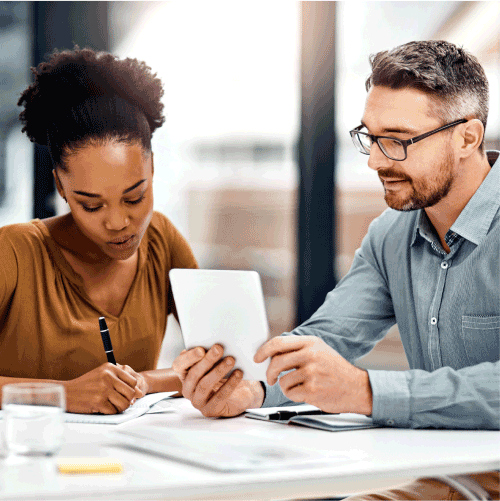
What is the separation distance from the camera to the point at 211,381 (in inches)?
59.1

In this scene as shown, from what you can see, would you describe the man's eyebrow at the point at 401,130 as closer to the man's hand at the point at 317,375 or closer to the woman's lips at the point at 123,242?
the man's hand at the point at 317,375

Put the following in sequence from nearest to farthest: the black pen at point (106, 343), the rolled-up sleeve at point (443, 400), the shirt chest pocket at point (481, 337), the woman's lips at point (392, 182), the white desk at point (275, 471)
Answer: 1. the white desk at point (275, 471)
2. the rolled-up sleeve at point (443, 400)
3. the shirt chest pocket at point (481, 337)
4. the black pen at point (106, 343)
5. the woman's lips at point (392, 182)

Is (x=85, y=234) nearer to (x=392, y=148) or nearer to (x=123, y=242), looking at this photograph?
(x=123, y=242)

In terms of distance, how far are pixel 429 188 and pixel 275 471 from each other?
1042 mm

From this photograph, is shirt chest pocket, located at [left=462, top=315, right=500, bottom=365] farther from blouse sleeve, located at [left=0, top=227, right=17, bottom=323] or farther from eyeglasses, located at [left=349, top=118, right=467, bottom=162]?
blouse sleeve, located at [left=0, top=227, right=17, bottom=323]

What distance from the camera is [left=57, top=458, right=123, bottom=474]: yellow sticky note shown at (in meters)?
1.01

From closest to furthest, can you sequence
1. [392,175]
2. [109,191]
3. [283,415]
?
1. [283,415]
2. [392,175]
3. [109,191]

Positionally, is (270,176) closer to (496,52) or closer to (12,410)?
(496,52)

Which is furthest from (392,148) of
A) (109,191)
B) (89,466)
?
(89,466)

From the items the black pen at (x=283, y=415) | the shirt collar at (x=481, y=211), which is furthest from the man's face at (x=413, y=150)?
the black pen at (x=283, y=415)

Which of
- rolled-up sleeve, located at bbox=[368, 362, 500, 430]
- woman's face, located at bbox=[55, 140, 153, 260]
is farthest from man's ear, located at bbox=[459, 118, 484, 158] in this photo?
woman's face, located at bbox=[55, 140, 153, 260]

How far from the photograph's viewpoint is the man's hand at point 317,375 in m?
1.41

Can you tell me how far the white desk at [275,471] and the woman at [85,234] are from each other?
2.34 ft

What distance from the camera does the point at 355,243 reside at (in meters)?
3.49
